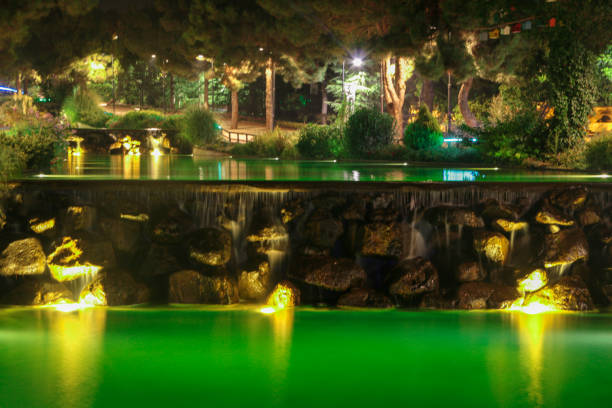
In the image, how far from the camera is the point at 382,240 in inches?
431

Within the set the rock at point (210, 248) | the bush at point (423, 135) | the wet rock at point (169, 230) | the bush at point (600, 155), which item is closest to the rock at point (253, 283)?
the rock at point (210, 248)

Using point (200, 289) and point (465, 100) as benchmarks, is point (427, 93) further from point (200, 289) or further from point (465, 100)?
point (200, 289)

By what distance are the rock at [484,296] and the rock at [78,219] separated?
18.8 ft

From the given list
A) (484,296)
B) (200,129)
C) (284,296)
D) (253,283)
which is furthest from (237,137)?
(484,296)

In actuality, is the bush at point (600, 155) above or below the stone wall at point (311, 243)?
above

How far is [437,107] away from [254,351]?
4978 cm

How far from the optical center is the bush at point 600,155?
17.7 metres

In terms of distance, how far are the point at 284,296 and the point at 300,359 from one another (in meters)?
2.61

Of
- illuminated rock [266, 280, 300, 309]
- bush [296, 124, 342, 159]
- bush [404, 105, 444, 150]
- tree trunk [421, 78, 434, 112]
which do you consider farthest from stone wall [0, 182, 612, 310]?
tree trunk [421, 78, 434, 112]

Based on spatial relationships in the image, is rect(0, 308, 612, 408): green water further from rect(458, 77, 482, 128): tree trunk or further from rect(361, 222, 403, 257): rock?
rect(458, 77, 482, 128): tree trunk

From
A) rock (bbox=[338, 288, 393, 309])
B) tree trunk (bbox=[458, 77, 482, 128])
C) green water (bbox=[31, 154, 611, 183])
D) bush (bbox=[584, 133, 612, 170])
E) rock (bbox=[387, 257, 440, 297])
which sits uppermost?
tree trunk (bbox=[458, 77, 482, 128])

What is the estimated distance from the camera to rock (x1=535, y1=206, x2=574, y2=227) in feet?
36.4

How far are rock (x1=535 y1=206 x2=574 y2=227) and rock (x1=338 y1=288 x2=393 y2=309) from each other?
2.96 metres

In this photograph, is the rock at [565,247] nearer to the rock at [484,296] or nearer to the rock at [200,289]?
the rock at [484,296]
